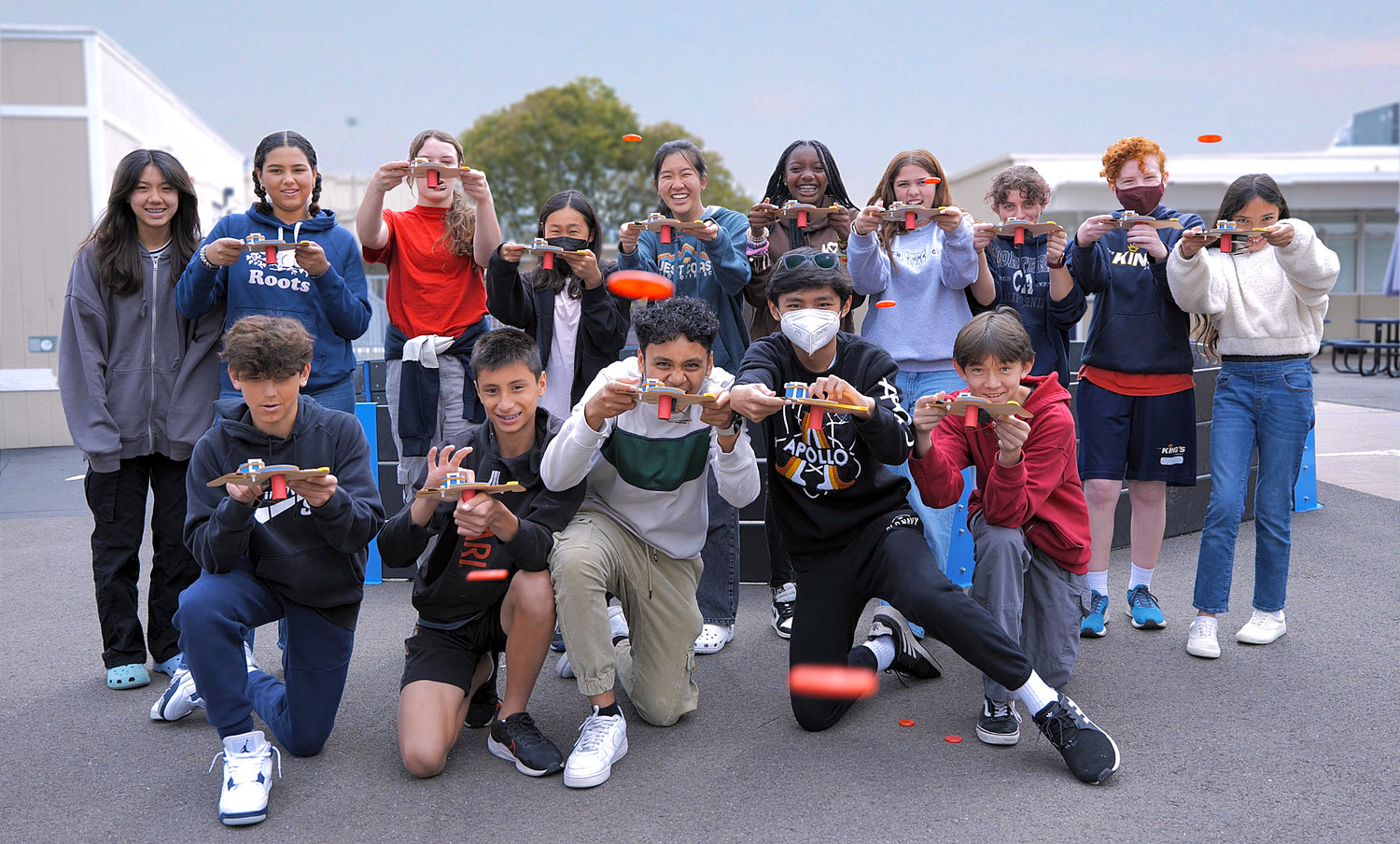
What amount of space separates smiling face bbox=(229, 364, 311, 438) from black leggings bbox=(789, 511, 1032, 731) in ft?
5.57

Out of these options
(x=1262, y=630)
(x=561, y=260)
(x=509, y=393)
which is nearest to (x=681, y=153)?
(x=561, y=260)

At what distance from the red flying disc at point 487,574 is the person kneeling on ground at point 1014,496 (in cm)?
134

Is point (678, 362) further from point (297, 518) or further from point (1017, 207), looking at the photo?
point (1017, 207)

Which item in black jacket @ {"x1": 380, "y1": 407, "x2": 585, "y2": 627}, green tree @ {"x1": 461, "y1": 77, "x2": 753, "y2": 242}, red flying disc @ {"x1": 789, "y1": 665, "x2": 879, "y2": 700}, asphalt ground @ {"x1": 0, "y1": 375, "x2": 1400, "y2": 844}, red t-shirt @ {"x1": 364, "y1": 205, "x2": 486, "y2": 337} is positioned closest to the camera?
asphalt ground @ {"x1": 0, "y1": 375, "x2": 1400, "y2": 844}

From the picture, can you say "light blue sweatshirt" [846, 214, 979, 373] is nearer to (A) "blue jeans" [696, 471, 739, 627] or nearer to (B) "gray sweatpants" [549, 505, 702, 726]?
(A) "blue jeans" [696, 471, 739, 627]

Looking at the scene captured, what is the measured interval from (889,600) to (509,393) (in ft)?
4.54

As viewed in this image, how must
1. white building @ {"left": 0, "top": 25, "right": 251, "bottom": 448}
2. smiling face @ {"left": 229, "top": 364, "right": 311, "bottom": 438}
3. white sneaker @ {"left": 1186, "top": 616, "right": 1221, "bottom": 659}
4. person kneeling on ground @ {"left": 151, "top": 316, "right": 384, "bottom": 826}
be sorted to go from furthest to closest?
white building @ {"left": 0, "top": 25, "right": 251, "bottom": 448} → white sneaker @ {"left": 1186, "top": 616, "right": 1221, "bottom": 659} → smiling face @ {"left": 229, "top": 364, "right": 311, "bottom": 438} → person kneeling on ground @ {"left": 151, "top": 316, "right": 384, "bottom": 826}

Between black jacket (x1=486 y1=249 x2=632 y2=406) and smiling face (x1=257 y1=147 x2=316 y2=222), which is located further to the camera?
black jacket (x1=486 y1=249 x2=632 y2=406)

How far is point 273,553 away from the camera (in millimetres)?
3051

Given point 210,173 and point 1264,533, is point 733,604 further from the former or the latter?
point 210,173

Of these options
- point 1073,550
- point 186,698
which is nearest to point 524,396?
point 186,698

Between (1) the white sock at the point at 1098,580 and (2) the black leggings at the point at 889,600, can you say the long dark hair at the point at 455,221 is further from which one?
(1) the white sock at the point at 1098,580

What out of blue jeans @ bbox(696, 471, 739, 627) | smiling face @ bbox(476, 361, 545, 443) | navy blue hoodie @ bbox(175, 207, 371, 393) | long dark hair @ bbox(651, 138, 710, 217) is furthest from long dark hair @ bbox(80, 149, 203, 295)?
blue jeans @ bbox(696, 471, 739, 627)

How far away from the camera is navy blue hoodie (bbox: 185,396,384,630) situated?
3014 millimetres
